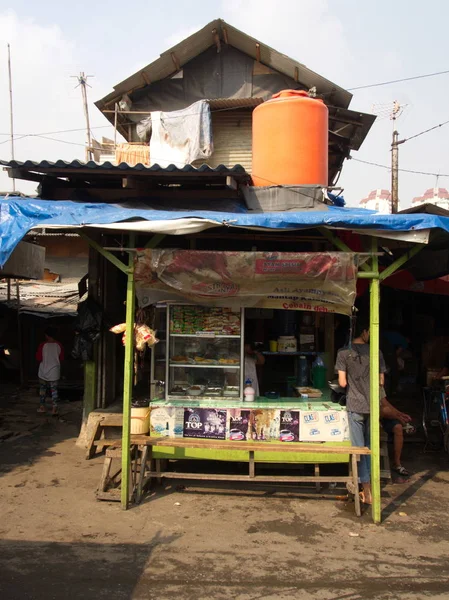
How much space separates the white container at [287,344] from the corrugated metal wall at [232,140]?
503 centimetres

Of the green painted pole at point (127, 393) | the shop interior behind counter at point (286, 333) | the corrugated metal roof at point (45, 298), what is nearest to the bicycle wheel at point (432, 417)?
the shop interior behind counter at point (286, 333)

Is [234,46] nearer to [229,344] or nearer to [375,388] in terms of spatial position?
[229,344]

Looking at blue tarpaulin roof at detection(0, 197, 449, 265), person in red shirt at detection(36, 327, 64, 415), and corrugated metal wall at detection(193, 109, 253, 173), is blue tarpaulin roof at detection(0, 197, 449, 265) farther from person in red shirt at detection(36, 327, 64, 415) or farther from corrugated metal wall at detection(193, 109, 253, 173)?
corrugated metal wall at detection(193, 109, 253, 173)

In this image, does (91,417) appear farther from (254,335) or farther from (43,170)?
(43,170)

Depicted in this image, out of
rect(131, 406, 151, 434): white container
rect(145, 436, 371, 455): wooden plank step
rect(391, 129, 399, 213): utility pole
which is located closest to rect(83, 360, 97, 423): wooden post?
rect(131, 406, 151, 434): white container

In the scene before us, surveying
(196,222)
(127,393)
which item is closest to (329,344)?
(127,393)

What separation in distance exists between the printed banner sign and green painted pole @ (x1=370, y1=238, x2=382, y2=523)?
0.79 feet

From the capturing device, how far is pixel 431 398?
8.74 metres

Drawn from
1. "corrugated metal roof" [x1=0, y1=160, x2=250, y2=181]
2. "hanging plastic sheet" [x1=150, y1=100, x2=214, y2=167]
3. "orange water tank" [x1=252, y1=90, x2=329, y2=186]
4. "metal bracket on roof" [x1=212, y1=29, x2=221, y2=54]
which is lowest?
"corrugated metal roof" [x1=0, y1=160, x2=250, y2=181]

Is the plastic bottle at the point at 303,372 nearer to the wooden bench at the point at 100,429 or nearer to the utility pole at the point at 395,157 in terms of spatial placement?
the wooden bench at the point at 100,429

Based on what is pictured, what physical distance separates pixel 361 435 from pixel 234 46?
8.57 m

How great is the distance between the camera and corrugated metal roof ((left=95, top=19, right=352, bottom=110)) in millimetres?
10680

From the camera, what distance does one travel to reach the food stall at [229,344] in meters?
5.88

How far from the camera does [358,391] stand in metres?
6.32
